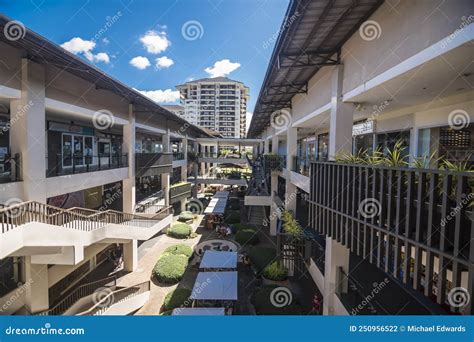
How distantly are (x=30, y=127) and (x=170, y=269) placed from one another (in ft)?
29.8

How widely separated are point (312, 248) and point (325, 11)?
9.44 metres

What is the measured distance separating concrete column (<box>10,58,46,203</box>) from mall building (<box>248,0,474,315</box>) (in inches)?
297

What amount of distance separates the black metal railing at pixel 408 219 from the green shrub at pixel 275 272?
6244 mm

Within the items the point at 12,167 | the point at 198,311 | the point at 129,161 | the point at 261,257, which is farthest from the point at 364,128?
the point at 12,167

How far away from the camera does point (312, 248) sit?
10938 millimetres

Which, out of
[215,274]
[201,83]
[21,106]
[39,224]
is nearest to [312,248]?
[215,274]

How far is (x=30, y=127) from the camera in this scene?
687 cm

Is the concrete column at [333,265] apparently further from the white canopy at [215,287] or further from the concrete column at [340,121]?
the white canopy at [215,287]

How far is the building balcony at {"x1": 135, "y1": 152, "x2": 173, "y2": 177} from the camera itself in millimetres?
13960

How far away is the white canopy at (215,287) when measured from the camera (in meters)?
9.23

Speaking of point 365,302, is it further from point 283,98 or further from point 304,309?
point 283,98

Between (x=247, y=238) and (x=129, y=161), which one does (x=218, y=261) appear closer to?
(x=247, y=238)

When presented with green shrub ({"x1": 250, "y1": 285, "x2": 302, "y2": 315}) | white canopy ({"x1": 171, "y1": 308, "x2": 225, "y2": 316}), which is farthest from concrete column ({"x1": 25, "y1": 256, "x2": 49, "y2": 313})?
green shrub ({"x1": 250, "y1": 285, "x2": 302, "y2": 315})
